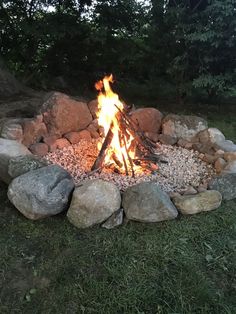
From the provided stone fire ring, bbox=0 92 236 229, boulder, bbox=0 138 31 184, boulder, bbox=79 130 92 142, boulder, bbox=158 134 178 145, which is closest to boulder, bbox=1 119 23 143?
stone fire ring, bbox=0 92 236 229

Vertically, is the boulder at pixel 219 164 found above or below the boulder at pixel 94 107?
below

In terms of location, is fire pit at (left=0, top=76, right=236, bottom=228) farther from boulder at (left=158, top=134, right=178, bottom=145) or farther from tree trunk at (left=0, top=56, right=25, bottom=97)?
tree trunk at (left=0, top=56, right=25, bottom=97)

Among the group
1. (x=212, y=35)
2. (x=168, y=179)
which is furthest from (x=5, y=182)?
(x=212, y=35)

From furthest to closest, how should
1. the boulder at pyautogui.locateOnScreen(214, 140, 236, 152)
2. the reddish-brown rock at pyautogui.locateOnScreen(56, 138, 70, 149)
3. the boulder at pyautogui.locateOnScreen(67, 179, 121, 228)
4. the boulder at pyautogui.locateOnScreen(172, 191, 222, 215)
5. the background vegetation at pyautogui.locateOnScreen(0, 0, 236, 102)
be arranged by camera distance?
the background vegetation at pyautogui.locateOnScreen(0, 0, 236, 102)
the reddish-brown rock at pyautogui.locateOnScreen(56, 138, 70, 149)
the boulder at pyautogui.locateOnScreen(214, 140, 236, 152)
the boulder at pyautogui.locateOnScreen(172, 191, 222, 215)
the boulder at pyautogui.locateOnScreen(67, 179, 121, 228)

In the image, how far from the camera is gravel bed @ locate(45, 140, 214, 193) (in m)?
3.16

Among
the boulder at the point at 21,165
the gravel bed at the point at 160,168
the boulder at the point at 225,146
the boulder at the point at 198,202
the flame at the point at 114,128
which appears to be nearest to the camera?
the boulder at the point at 198,202

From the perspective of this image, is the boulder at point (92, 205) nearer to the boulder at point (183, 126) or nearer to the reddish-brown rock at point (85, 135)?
the reddish-brown rock at point (85, 135)

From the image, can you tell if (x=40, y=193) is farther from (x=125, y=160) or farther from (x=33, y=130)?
(x=33, y=130)

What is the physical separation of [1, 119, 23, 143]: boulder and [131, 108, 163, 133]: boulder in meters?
1.40

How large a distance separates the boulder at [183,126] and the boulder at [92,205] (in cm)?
178

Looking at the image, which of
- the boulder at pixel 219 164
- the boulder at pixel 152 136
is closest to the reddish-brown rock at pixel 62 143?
the boulder at pixel 152 136

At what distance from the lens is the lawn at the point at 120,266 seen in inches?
78.6

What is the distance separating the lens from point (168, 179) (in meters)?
3.28

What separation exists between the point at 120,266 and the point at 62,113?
2148 mm
